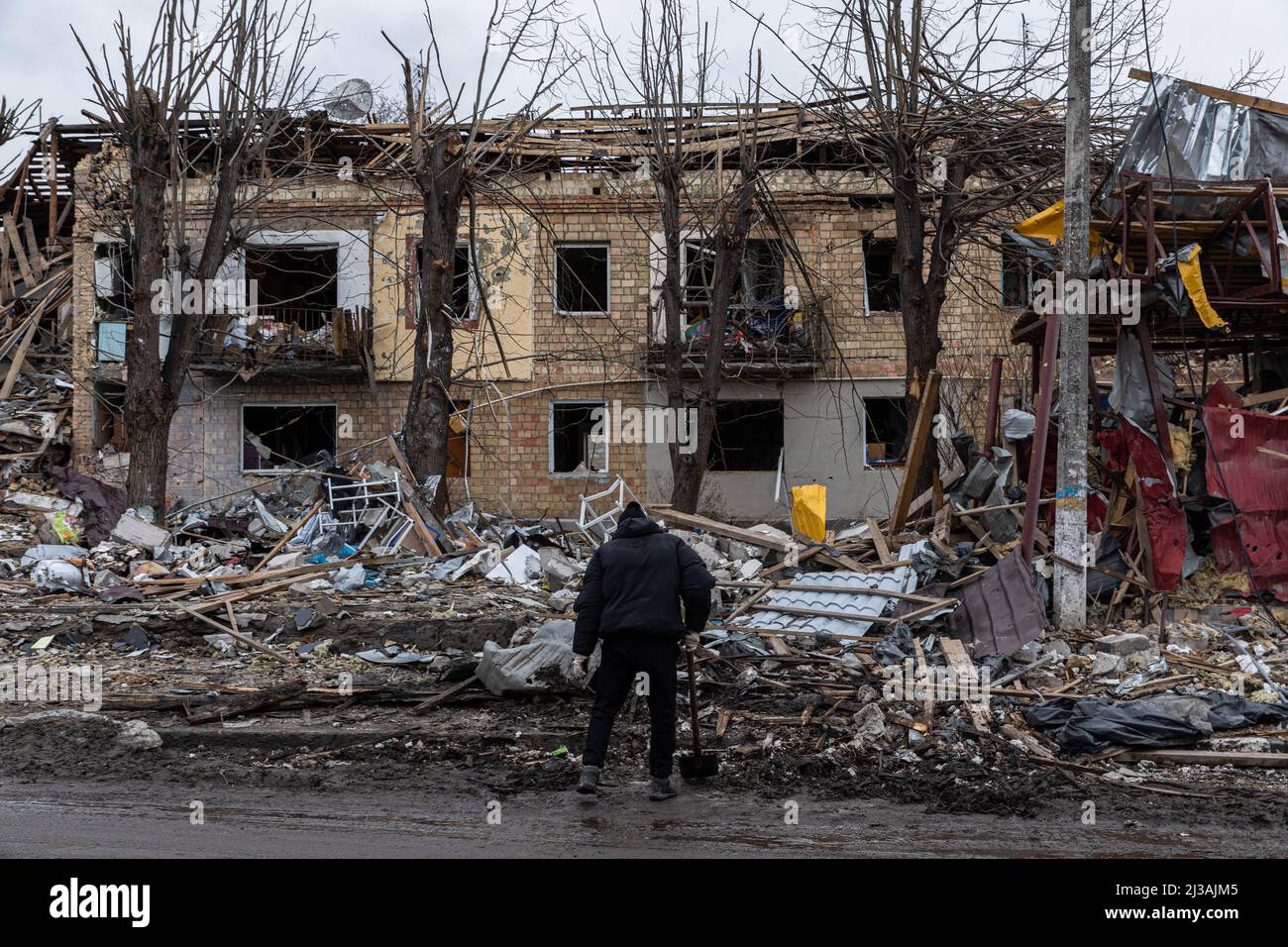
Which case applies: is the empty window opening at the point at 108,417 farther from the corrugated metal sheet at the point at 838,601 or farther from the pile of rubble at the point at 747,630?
the corrugated metal sheet at the point at 838,601

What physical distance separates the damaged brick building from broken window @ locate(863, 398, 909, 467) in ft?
0.16

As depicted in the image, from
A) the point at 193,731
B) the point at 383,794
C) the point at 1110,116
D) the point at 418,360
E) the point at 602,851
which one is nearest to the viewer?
the point at 602,851

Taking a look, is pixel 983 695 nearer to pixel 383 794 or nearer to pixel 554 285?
pixel 383 794

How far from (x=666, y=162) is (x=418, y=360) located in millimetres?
5082

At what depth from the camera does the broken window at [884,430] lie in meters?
25.2

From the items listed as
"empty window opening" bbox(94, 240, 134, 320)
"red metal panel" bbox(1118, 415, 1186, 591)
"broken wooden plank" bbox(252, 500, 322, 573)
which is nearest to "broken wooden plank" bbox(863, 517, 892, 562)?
"red metal panel" bbox(1118, 415, 1186, 591)

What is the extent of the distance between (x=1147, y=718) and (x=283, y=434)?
2247cm

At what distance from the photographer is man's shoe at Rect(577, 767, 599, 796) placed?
6488 millimetres

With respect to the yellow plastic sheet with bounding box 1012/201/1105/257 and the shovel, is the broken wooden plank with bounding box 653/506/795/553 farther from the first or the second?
the shovel

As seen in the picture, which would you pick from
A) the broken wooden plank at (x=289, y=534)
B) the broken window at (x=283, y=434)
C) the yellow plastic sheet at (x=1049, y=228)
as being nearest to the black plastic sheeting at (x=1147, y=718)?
the yellow plastic sheet at (x=1049, y=228)

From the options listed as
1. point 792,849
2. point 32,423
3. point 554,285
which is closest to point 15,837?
point 792,849

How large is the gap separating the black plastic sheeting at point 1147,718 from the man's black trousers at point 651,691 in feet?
9.51

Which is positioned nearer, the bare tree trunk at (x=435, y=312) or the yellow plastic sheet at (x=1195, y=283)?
the yellow plastic sheet at (x=1195, y=283)

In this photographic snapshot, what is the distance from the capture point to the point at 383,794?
659 cm
